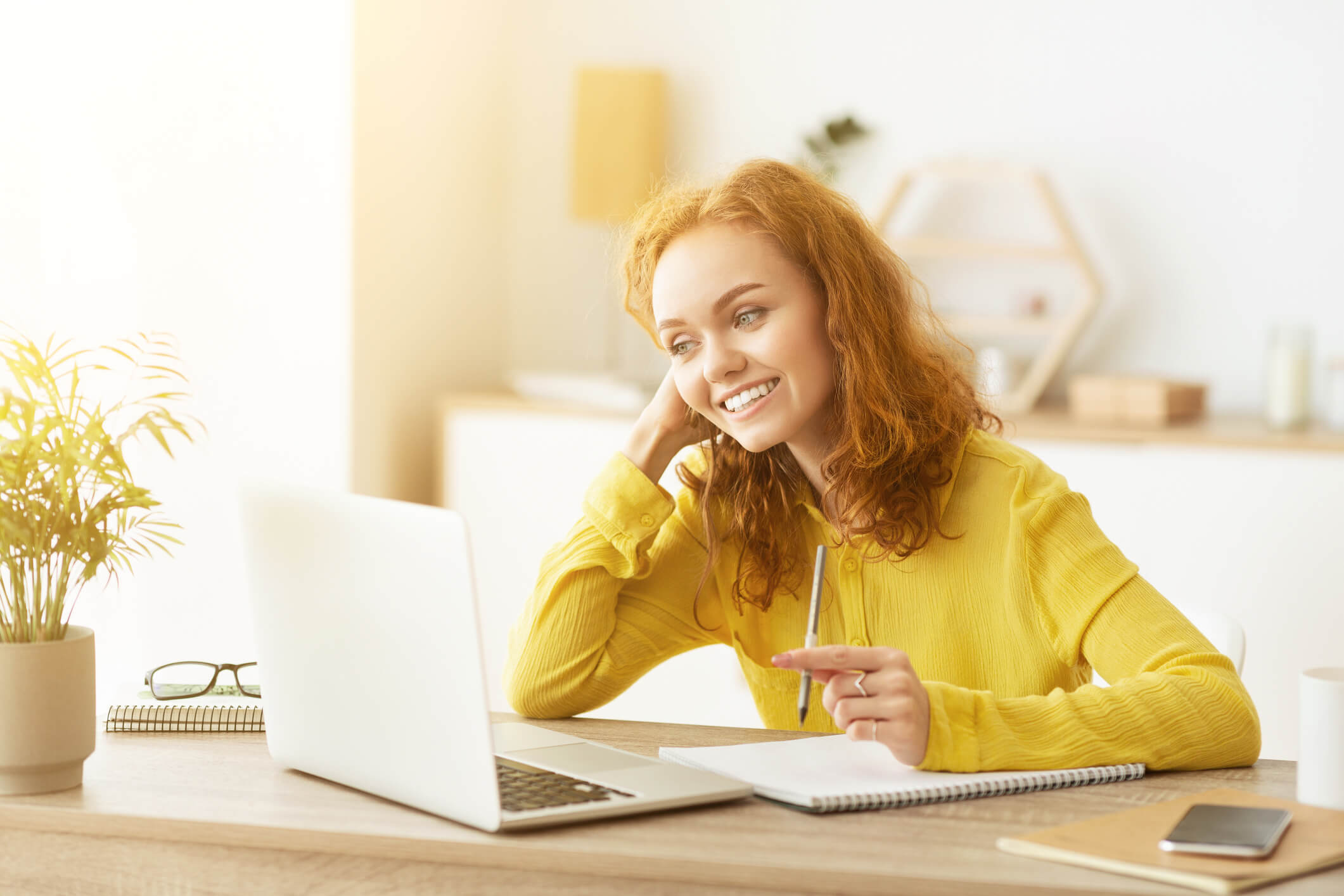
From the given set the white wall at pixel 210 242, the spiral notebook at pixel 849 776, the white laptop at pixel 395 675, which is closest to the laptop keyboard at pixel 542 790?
the white laptop at pixel 395 675

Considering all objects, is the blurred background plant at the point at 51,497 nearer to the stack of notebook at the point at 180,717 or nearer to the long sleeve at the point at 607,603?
the stack of notebook at the point at 180,717

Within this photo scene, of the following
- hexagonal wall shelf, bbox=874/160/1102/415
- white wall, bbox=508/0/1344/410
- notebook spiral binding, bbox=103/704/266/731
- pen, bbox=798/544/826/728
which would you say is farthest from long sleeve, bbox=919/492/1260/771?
white wall, bbox=508/0/1344/410

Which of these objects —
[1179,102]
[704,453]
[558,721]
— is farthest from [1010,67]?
[558,721]

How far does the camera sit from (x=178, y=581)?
3.09 m

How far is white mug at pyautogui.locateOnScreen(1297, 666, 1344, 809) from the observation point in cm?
124

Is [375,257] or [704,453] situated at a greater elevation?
[375,257]

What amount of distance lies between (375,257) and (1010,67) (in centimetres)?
150

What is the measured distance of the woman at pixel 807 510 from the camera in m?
1.63

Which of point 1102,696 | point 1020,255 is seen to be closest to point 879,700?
point 1102,696

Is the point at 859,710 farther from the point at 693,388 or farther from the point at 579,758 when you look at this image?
the point at 693,388

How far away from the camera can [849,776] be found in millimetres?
1298

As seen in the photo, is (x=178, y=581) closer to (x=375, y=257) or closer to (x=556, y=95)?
(x=375, y=257)

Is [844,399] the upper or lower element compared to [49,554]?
upper

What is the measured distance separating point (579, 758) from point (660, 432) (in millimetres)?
497
